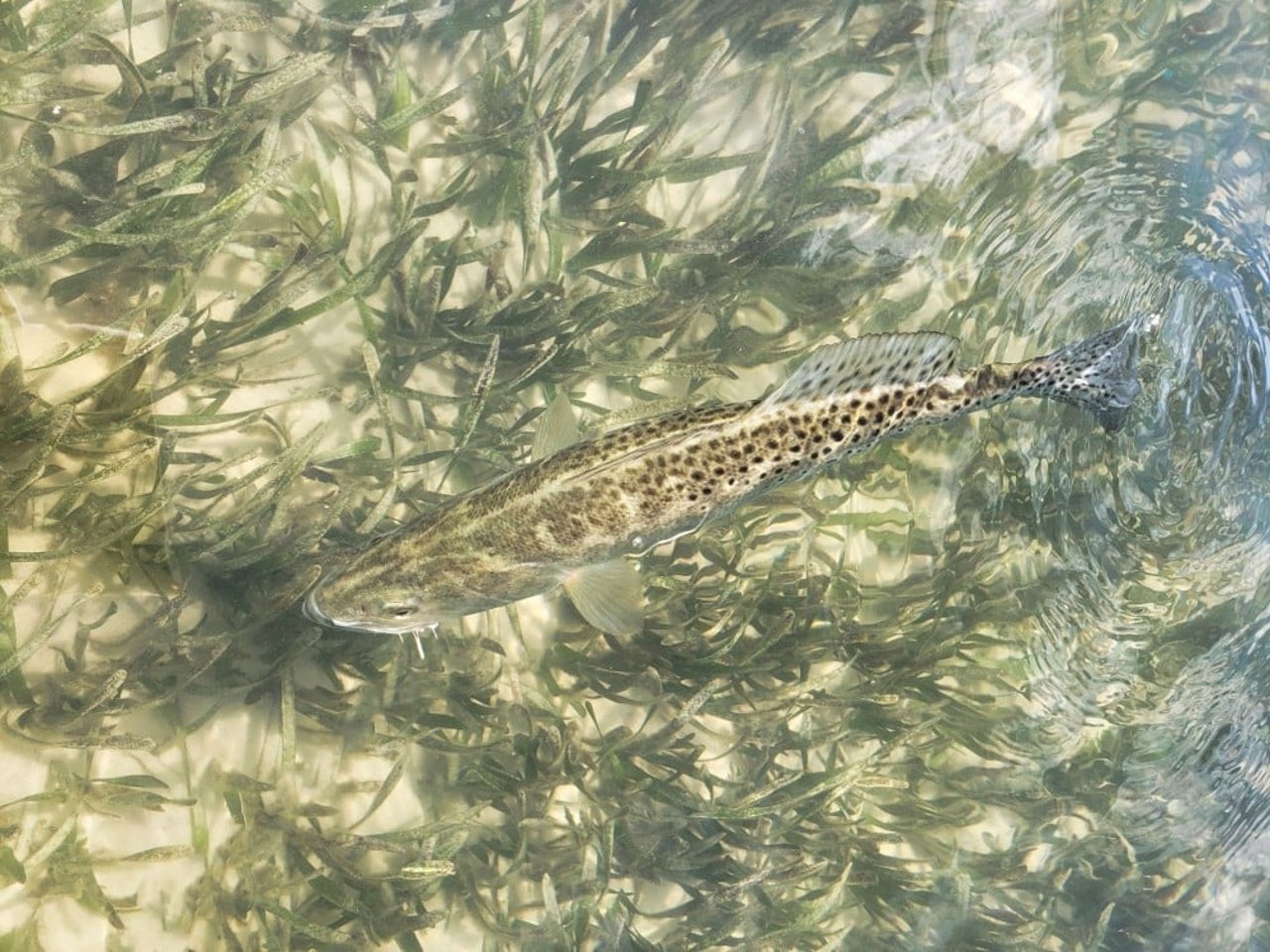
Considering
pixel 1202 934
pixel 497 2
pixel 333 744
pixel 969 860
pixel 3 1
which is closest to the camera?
pixel 3 1

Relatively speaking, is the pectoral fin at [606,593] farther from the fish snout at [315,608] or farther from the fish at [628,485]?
the fish snout at [315,608]

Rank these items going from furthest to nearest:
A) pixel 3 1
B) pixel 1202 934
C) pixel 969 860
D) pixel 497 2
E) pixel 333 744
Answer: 1. pixel 1202 934
2. pixel 969 860
3. pixel 497 2
4. pixel 333 744
5. pixel 3 1

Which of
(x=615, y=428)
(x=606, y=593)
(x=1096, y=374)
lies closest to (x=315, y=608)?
(x=606, y=593)

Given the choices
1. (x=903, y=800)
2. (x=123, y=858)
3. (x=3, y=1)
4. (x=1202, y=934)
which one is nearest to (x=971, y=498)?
(x=903, y=800)

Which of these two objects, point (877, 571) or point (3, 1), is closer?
point (3, 1)

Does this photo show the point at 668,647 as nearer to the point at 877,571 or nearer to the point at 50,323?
the point at 877,571

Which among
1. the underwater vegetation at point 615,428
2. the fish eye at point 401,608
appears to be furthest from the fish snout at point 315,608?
the underwater vegetation at point 615,428

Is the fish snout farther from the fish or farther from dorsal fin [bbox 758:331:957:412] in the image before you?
dorsal fin [bbox 758:331:957:412]
